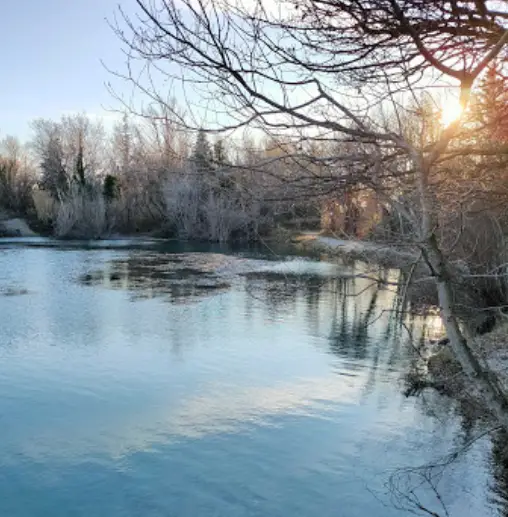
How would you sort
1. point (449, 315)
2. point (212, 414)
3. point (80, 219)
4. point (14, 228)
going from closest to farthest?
point (449, 315) < point (212, 414) < point (80, 219) < point (14, 228)

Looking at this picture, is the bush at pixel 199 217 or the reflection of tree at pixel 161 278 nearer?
the reflection of tree at pixel 161 278

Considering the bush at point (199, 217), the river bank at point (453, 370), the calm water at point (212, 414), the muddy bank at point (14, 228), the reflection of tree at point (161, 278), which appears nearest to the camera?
the calm water at point (212, 414)

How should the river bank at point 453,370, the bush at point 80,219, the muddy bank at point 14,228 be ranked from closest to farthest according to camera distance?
the river bank at point 453,370 → the bush at point 80,219 → the muddy bank at point 14,228

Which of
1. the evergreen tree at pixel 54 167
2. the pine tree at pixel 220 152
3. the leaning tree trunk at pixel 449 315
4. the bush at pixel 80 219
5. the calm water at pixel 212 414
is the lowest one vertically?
the calm water at pixel 212 414

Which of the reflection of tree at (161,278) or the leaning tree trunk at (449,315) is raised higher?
the leaning tree trunk at (449,315)

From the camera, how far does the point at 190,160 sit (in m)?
2.72

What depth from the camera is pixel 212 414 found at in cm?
675

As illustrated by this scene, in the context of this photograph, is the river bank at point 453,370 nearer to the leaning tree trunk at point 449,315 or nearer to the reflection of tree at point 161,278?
the leaning tree trunk at point 449,315

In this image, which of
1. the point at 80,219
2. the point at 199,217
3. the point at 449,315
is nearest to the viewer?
the point at 449,315

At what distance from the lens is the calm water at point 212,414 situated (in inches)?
199

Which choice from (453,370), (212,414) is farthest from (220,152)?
(453,370)

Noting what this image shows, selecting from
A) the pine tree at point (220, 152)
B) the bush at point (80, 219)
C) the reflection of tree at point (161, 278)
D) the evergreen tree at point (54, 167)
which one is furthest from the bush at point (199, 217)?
the pine tree at point (220, 152)

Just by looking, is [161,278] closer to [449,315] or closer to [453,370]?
[453,370]

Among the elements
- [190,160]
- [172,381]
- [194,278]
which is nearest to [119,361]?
[172,381]
